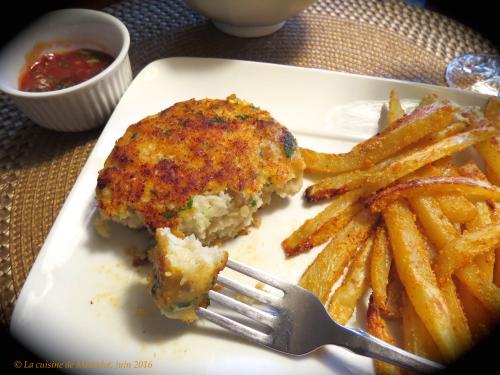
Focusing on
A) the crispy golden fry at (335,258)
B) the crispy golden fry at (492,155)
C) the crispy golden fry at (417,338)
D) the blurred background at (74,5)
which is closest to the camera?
the blurred background at (74,5)

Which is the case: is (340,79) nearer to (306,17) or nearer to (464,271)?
(306,17)

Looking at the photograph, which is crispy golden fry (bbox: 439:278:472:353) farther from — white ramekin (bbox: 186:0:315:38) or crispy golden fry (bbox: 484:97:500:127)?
white ramekin (bbox: 186:0:315:38)

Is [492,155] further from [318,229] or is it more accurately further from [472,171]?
[318,229]

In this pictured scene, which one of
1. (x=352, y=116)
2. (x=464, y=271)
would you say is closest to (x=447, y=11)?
(x=352, y=116)

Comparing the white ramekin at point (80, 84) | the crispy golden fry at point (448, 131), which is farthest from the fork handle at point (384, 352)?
the white ramekin at point (80, 84)

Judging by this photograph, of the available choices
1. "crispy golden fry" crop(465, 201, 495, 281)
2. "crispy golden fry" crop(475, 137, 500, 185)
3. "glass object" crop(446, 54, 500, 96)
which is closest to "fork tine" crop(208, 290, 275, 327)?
"crispy golden fry" crop(465, 201, 495, 281)

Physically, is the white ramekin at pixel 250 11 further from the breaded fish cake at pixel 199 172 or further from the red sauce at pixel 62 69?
the breaded fish cake at pixel 199 172
